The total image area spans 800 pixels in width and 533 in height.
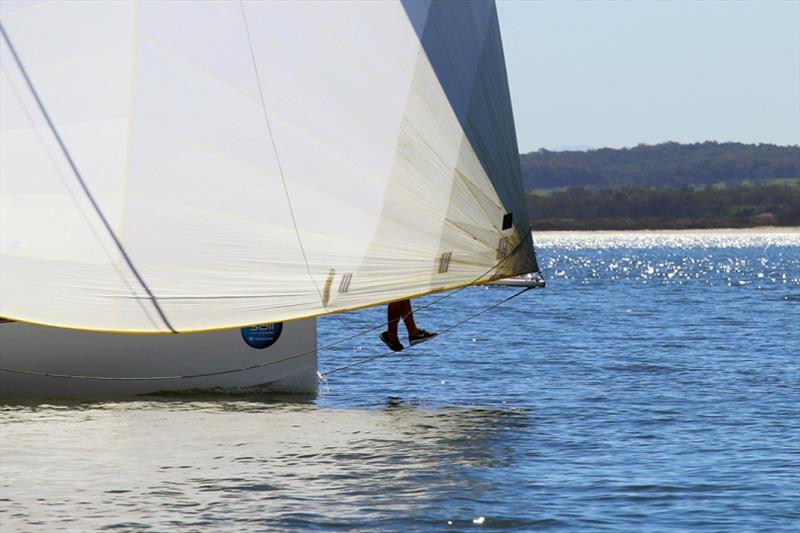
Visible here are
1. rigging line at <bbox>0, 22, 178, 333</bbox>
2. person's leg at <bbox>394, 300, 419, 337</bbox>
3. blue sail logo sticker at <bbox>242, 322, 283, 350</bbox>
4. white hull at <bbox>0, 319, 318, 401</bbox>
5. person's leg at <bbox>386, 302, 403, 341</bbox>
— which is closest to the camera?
rigging line at <bbox>0, 22, 178, 333</bbox>

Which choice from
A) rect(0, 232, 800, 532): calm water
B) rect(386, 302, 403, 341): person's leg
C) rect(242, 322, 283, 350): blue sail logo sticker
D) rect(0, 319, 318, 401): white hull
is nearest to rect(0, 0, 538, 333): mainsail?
rect(0, 232, 800, 532): calm water

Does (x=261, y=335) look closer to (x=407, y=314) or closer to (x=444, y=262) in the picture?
(x=407, y=314)

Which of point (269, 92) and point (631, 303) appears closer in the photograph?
point (269, 92)

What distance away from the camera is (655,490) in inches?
627

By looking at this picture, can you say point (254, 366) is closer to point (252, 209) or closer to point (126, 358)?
point (126, 358)

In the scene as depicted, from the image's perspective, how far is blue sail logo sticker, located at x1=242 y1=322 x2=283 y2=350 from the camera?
21734 mm

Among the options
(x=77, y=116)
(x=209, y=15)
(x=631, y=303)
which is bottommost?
(x=631, y=303)

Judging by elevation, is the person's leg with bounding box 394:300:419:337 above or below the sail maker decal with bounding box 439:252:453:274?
below

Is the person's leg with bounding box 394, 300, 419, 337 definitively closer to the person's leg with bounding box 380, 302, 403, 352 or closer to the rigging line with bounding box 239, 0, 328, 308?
the person's leg with bounding box 380, 302, 403, 352

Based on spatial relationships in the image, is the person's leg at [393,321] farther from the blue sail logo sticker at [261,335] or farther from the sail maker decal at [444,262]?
the sail maker decal at [444,262]

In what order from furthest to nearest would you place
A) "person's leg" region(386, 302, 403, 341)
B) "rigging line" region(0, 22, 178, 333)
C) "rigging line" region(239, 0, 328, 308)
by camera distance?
1. "person's leg" region(386, 302, 403, 341)
2. "rigging line" region(239, 0, 328, 308)
3. "rigging line" region(0, 22, 178, 333)

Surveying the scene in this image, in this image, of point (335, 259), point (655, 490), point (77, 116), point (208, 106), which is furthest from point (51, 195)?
point (655, 490)

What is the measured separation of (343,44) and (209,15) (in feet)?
5.38

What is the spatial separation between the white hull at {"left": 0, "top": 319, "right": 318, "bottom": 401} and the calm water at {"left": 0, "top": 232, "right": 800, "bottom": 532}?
42 cm
